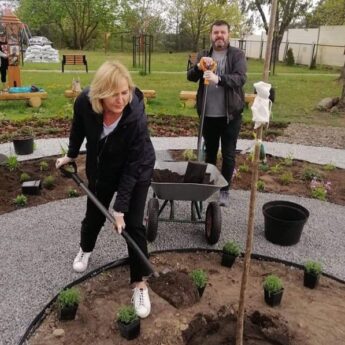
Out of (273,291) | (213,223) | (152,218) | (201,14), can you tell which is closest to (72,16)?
(201,14)

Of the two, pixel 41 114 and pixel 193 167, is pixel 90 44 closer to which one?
pixel 41 114

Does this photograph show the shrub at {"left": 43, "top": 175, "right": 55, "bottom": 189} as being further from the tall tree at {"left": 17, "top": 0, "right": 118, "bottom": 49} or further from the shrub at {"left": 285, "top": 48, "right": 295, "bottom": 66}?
the tall tree at {"left": 17, "top": 0, "right": 118, "bottom": 49}

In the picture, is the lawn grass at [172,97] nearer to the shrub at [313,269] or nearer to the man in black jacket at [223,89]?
the man in black jacket at [223,89]

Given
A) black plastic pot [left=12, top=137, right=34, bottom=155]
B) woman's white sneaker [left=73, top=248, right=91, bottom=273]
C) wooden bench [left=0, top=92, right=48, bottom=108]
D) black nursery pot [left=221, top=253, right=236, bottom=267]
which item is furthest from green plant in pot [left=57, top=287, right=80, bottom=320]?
wooden bench [left=0, top=92, right=48, bottom=108]

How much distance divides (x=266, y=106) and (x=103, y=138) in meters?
1.04

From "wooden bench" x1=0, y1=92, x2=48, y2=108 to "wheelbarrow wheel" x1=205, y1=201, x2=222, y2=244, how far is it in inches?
263

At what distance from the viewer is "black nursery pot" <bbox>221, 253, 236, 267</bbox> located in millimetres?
3168

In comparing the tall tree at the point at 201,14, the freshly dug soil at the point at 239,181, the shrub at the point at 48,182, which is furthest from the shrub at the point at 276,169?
the tall tree at the point at 201,14

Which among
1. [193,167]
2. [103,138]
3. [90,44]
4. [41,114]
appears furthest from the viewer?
[90,44]

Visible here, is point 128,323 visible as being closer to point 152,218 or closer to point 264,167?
point 152,218

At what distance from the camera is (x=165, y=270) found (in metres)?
3.09

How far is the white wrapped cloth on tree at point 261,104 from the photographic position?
1.80 metres

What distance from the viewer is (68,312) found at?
2543 millimetres

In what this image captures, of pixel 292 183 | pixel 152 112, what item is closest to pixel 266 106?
pixel 292 183
